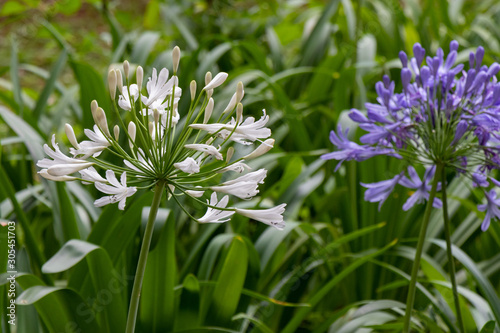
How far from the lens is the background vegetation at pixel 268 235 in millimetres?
1231

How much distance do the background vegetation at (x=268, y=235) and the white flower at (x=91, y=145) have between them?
9.5 inches

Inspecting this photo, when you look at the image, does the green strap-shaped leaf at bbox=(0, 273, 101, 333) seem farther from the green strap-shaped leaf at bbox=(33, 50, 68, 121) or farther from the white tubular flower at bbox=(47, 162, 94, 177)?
the green strap-shaped leaf at bbox=(33, 50, 68, 121)

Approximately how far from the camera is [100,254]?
1.15 m

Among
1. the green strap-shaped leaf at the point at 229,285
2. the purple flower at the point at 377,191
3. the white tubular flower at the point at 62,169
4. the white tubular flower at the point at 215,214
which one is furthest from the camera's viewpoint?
the green strap-shaped leaf at the point at 229,285

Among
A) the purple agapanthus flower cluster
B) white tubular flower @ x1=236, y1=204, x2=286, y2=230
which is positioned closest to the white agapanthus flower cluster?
white tubular flower @ x1=236, y1=204, x2=286, y2=230

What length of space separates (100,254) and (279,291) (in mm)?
552

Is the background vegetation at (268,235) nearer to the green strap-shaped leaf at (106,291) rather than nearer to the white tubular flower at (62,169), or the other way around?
the green strap-shaped leaf at (106,291)

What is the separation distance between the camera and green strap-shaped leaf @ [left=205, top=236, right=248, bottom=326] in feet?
4.13

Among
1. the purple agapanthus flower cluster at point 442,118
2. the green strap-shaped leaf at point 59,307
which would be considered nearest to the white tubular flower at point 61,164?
the green strap-shaped leaf at point 59,307

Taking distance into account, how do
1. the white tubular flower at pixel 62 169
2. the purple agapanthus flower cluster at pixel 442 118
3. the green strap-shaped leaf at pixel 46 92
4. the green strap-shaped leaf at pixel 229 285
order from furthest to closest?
the green strap-shaped leaf at pixel 46 92
the green strap-shaped leaf at pixel 229 285
the purple agapanthus flower cluster at pixel 442 118
the white tubular flower at pixel 62 169

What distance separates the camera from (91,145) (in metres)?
0.75

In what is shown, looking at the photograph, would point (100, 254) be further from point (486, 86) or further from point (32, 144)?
point (486, 86)

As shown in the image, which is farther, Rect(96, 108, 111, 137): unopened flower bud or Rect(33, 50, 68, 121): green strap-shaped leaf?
Rect(33, 50, 68, 121): green strap-shaped leaf

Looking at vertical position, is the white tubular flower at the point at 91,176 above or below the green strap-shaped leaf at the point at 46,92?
below
